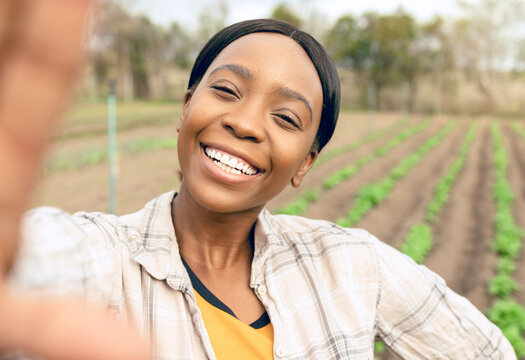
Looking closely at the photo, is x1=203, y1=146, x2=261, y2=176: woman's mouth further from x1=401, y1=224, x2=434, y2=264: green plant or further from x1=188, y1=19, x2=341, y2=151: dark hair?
x1=401, y1=224, x2=434, y2=264: green plant

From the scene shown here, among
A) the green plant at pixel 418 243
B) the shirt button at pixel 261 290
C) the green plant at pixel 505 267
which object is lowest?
the green plant at pixel 505 267

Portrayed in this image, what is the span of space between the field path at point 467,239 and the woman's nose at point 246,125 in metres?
4.01

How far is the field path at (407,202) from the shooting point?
6246 millimetres

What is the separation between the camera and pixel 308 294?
1327mm

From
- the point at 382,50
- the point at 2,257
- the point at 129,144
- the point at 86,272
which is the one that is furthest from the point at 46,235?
the point at 382,50

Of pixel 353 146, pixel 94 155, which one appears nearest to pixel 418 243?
pixel 94 155

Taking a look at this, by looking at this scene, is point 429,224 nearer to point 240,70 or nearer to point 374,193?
point 374,193

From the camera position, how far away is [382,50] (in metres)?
24.8

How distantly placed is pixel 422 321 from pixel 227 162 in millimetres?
748

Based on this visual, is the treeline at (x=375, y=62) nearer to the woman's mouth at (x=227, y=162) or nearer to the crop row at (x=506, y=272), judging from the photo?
the crop row at (x=506, y=272)

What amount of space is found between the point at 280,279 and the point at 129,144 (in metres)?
10.5

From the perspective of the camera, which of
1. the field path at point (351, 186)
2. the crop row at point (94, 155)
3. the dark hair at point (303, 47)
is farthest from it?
the crop row at point (94, 155)

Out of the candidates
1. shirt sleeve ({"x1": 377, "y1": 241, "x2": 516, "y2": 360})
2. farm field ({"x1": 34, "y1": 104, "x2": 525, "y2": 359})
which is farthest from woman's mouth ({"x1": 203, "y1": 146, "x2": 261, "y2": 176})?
farm field ({"x1": 34, "y1": 104, "x2": 525, "y2": 359})

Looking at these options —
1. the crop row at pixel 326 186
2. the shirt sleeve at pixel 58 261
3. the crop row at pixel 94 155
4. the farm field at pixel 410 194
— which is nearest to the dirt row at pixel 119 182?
the farm field at pixel 410 194
